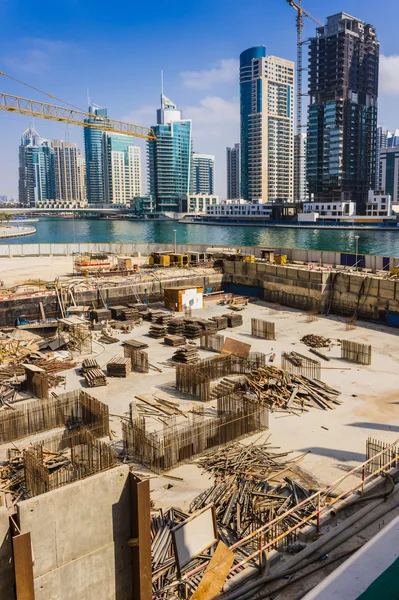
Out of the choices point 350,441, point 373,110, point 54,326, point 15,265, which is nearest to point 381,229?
point 373,110

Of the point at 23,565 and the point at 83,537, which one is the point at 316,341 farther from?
the point at 23,565

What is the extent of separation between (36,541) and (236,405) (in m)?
11.8

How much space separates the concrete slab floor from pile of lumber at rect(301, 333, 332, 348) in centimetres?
44

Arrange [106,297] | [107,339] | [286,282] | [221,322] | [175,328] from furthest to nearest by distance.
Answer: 1. [286,282]
2. [106,297]
3. [221,322]
4. [175,328]
5. [107,339]

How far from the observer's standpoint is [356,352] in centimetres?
2630

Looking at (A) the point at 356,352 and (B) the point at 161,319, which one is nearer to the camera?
(A) the point at 356,352

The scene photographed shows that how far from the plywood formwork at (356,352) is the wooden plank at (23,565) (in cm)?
2169

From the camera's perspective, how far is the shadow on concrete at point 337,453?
16062mm

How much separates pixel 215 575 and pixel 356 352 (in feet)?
62.6

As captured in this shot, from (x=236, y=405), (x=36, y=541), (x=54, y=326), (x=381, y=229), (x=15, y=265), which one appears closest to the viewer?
(x=36, y=541)

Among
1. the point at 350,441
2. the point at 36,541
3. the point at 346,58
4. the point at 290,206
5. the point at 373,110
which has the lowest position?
the point at 350,441

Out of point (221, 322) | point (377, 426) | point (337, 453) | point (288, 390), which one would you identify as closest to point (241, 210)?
point (221, 322)

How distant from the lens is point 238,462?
15.3 meters

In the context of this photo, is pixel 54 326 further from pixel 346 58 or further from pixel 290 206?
pixel 346 58
